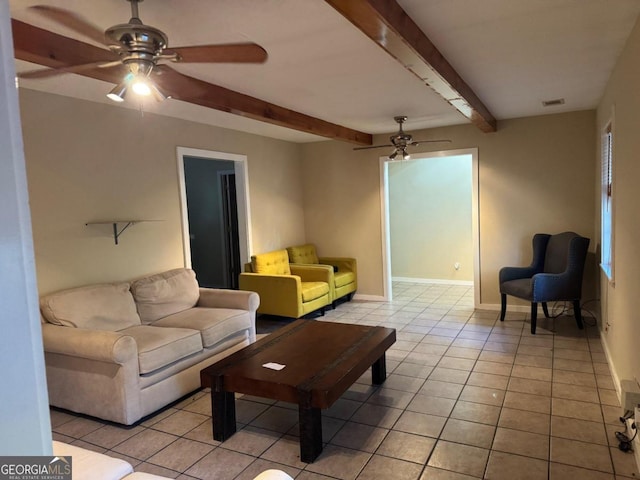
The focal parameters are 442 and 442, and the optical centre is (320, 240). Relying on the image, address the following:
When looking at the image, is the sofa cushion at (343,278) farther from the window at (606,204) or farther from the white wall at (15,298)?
the white wall at (15,298)

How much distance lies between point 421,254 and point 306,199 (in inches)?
91.8

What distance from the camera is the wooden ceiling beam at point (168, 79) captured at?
222cm

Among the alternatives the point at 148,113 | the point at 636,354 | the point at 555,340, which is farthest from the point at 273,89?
the point at 555,340

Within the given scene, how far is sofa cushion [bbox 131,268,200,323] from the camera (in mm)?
3805

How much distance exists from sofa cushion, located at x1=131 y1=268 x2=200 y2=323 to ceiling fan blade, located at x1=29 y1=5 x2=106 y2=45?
7.67ft

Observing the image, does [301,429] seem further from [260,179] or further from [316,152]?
[316,152]

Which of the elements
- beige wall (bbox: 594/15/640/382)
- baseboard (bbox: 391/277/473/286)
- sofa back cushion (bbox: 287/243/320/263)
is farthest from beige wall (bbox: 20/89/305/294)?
baseboard (bbox: 391/277/473/286)

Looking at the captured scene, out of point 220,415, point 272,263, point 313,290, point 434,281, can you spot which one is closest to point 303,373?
point 220,415

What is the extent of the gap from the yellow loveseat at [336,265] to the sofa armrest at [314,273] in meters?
0.15

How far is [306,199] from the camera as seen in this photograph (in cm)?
671

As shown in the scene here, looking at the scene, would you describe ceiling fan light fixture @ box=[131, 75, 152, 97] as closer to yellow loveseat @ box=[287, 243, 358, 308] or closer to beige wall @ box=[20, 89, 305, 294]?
beige wall @ box=[20, 89, 305, 294]

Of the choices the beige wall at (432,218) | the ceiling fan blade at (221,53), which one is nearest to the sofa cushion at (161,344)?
the ceiling fan blade at (221,53)

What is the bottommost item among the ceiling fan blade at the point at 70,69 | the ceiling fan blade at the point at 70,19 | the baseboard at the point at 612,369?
the baseboard at the point at 612,369

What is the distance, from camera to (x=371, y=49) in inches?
106
